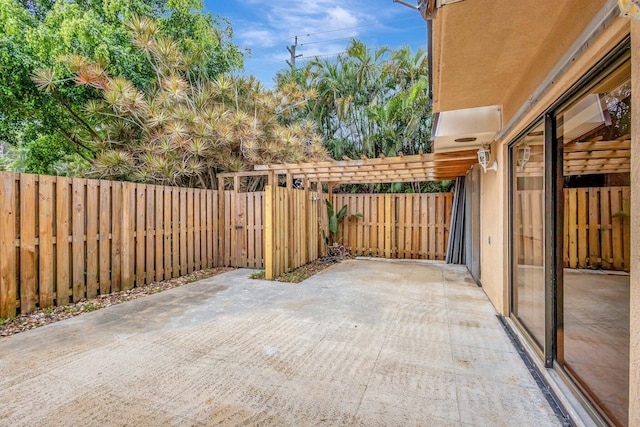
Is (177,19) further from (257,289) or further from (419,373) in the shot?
(419,373)

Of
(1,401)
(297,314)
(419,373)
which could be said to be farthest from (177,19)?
(419,373)

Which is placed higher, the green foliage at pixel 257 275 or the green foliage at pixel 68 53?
the green foliage at pixel 68 53

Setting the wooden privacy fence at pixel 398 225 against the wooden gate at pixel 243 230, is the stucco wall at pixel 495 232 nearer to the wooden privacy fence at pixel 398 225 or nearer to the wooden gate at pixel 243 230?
the wooden privacy fence at pixel 398 225

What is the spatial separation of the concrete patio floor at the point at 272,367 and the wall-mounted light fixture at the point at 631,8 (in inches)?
87.8

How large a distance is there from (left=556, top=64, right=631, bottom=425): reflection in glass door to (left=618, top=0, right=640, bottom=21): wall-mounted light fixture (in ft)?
1.55

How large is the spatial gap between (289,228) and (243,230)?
1170 millimetres

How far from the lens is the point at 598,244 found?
6.23 feet

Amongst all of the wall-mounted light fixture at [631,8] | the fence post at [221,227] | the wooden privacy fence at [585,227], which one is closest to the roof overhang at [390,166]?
the fence post at [221,227]

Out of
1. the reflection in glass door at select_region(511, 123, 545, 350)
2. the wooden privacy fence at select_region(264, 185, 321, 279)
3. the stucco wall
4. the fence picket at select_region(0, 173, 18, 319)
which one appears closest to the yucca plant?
the wooden privacy fence at select_region(264, 185, 321, 279)

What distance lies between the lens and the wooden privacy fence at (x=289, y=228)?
6.18 m

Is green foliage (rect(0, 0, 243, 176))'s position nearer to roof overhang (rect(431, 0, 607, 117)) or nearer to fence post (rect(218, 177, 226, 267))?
fence post (rect(218, 177, 226, 267))

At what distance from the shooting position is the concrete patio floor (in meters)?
2.06

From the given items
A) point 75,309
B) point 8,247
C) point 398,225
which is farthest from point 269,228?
point 398,225

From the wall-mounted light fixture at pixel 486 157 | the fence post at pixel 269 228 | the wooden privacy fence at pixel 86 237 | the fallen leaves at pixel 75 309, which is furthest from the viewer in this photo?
the fence post at pixel 269 228
